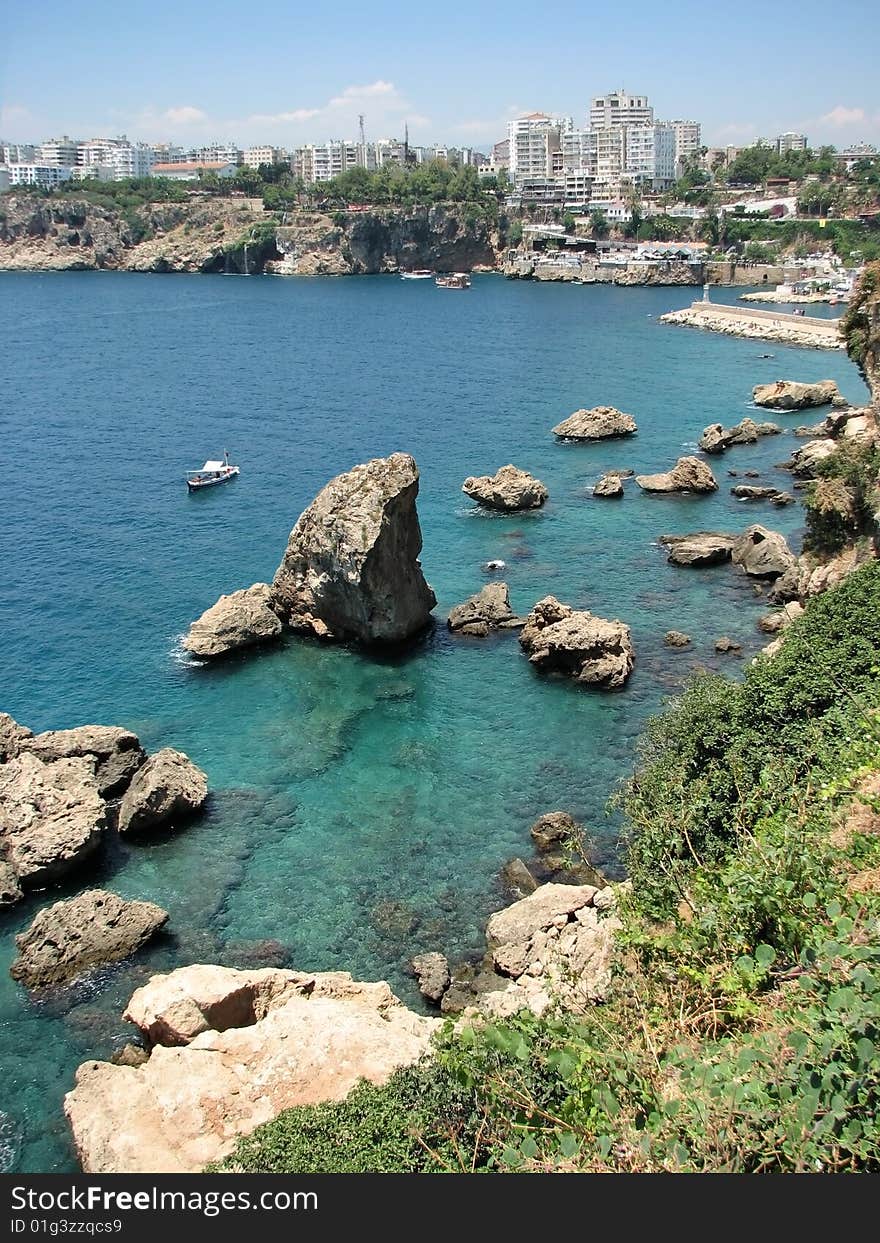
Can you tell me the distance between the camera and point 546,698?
39875 mm

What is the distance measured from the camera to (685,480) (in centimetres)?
6612

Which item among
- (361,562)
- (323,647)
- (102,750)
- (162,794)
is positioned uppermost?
(361,562)

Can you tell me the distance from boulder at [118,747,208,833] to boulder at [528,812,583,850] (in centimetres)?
1066

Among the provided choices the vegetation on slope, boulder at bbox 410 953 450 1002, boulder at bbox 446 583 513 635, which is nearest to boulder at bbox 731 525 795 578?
boulder at bbox 446 583 513 635

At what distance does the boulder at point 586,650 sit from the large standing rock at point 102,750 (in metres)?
16.0

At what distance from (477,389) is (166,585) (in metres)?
58.8

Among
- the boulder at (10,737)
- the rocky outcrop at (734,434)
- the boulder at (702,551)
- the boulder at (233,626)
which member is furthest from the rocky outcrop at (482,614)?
the rocky outcrop at (734,434)

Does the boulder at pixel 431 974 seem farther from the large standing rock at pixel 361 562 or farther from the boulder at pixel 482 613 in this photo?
the boulder at pixel 482 613

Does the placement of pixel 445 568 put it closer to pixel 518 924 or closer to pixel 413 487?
pixel 413 487

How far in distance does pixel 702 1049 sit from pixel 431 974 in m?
12.9

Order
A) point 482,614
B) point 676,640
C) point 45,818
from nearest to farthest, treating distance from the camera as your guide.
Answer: point 45,818
point 676,640
point 482,614

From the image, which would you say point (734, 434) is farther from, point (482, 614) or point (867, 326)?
point (482, 614)

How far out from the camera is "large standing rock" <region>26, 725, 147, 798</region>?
1351 inches

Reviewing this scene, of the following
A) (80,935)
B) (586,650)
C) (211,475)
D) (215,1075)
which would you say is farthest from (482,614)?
(211,475)
